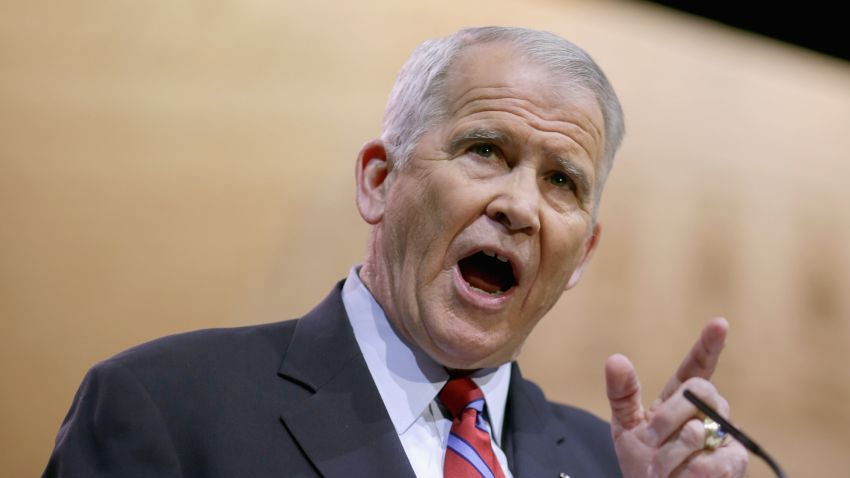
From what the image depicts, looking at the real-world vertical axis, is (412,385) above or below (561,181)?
below

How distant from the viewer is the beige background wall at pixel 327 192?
190 centimetres

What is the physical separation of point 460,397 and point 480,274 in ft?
0.73

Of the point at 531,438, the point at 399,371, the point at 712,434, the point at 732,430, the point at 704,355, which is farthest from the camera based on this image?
the point at 531,438

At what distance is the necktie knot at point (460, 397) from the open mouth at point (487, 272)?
0.17 meters

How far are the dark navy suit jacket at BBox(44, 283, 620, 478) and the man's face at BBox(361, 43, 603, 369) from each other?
156 millimetres

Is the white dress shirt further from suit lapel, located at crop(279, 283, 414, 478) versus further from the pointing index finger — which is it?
the pointing index finger

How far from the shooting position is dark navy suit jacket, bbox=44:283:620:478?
131cm

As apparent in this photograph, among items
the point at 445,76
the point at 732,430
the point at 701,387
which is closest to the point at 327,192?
the point at 445,76

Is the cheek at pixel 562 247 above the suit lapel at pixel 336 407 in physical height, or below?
above

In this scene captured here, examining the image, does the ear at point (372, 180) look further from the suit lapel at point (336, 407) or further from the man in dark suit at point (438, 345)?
the suit lapel at point (336, 407)

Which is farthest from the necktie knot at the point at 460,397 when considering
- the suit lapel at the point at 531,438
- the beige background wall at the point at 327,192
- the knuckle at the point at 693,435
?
the beige background wall at the point at 327,192

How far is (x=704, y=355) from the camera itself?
1.44m

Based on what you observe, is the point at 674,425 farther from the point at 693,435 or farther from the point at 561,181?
the point at 561,181

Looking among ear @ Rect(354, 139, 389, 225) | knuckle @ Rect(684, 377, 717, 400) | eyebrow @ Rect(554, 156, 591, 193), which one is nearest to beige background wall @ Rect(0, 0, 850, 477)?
ear @ Rect(354, 139, 389, 225)
